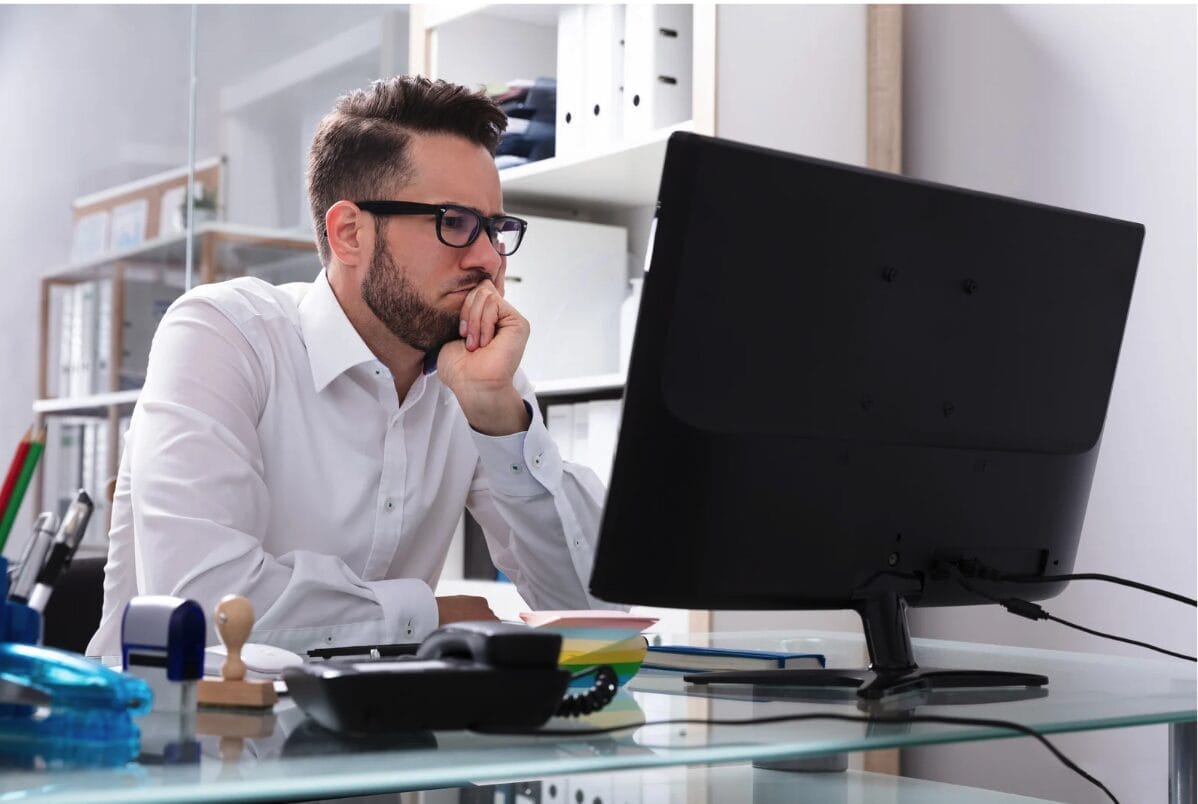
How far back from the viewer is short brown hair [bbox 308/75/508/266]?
1.89 metres

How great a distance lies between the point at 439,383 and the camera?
200cm

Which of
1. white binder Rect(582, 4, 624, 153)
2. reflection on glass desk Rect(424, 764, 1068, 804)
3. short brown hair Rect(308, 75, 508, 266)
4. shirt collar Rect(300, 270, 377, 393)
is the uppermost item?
white binder Rect(582, 4, 624, 153)

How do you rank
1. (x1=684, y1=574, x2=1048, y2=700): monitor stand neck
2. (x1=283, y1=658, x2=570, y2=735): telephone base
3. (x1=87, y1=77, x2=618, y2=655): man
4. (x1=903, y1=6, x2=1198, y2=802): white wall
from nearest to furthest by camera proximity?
(x1=283, y1=658, x2=570, y2=735): telephone base < (x1=684, y1=574, x2=1048, y2=700): monitor stand neck < (x1=87, y1=77, x2=618, y2=655): man < (x1=903, y1=6, x2=1198, y2=802): white wall

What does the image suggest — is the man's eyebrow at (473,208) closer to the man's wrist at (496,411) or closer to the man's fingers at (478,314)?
the man's fingers at (478,314)

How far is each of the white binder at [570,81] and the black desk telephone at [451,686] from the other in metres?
2.14

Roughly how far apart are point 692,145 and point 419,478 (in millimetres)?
1031

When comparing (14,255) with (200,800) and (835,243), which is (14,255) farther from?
(200,800)

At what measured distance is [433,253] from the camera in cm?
184

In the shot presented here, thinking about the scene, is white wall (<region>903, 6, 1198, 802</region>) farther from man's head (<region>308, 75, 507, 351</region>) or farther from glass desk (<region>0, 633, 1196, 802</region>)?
glass desk (<region>0, 633, 1196, 802</region>)

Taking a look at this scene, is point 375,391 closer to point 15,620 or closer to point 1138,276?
point 15,620

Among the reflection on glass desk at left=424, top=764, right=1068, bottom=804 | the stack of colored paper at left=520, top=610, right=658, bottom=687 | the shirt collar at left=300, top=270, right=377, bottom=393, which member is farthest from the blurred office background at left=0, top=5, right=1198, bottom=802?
the stack of colored paper at left=520, top=610, right=658, bottom=687

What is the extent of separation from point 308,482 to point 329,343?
0.61ft

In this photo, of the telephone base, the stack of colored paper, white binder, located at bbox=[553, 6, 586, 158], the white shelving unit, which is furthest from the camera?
the white shelving unit

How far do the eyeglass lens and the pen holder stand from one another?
3.33ft
